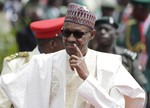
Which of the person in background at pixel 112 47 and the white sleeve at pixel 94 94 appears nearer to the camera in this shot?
the white sleeve at pixel 94 94

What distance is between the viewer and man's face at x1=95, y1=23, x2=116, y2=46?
12.7m

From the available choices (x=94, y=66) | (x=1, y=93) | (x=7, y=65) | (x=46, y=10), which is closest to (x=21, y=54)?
(x=7, y=65)

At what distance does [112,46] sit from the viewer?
1259 centimetres

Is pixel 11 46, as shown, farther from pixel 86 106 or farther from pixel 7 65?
pixel 86 106

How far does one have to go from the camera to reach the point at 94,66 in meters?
8.28

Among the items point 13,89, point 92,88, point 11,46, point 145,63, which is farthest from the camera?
point 11,46

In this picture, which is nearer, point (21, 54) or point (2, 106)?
point (2, 106)

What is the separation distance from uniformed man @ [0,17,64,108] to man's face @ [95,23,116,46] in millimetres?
2536

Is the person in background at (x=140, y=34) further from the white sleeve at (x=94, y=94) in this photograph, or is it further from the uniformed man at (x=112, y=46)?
the white sleeve at (x=94, y=94)

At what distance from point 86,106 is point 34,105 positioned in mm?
518

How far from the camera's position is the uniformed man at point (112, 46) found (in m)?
12.0

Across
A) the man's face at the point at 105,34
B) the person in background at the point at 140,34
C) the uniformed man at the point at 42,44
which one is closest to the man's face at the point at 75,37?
the uniformed man at the point at 42,44

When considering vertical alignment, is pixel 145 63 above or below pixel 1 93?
below

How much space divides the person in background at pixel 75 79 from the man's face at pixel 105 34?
4261mm
